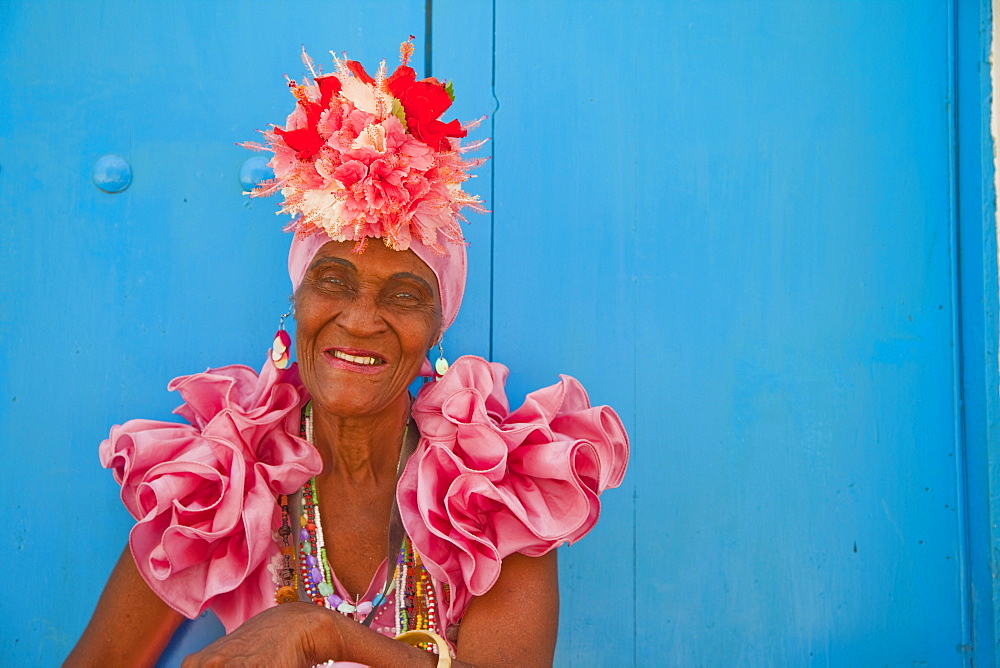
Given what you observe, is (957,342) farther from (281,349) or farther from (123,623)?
(123,623)

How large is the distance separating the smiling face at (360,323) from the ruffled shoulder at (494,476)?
0.17 meters

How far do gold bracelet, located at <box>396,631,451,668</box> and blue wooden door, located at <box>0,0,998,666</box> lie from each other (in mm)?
642

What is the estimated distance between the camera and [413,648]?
1.72 m

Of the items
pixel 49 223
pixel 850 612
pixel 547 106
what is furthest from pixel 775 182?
pixel 49 223

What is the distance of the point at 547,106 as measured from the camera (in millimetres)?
2410

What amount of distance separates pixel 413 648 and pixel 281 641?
1.03 ft

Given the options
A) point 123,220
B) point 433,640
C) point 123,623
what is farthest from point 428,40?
point 123,623

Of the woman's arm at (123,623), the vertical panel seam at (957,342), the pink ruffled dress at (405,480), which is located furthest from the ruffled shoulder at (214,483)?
the vertical panel seam at (957,342)

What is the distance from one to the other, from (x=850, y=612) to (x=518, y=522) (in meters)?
1.10

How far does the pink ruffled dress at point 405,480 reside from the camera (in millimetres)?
1872

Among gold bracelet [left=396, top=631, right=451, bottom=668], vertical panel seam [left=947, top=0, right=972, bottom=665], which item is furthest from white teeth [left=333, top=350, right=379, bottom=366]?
vertical panel seam [left=947, top=0, right=972, bottom=665]

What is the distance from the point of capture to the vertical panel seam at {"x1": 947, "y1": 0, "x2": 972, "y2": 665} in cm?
234

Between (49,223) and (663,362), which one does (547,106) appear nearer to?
(663,362)

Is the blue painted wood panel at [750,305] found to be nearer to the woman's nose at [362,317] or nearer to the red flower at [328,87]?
the woman's nose at [362,317]
